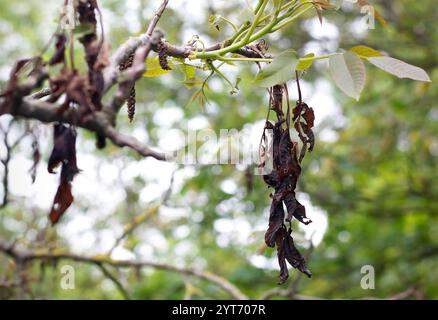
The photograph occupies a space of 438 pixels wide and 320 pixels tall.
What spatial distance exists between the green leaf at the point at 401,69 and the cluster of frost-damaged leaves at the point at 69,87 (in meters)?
0.65

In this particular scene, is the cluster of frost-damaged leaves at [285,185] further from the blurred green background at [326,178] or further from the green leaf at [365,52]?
the blurred green background at [326,178]

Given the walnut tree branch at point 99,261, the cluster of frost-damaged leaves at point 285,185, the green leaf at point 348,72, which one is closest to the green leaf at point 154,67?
the cluster of frost-damaged leaves at point 285,185

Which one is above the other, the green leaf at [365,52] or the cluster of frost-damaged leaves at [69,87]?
the green leaf at [365,52]

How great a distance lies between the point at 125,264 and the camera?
297cm

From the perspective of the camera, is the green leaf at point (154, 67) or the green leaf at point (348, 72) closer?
the green leaf at point (348, 72)

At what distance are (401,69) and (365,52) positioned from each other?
88 mm

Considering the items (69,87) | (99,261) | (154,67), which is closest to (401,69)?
(154,67)

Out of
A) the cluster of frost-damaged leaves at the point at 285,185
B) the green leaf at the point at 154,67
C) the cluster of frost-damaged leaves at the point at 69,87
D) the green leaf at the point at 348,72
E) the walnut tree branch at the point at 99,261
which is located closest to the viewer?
→ the cluster of frost-damaged leaves at the point at 69,87

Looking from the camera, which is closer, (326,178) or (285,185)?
(285,185)

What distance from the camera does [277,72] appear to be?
1.31 metres

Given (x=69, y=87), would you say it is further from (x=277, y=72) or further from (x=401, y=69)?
(x=401, y=69)

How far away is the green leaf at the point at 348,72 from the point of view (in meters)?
1.29

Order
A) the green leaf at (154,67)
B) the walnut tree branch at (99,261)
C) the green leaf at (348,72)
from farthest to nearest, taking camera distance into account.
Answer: the walnut tree branch at (99,261)
the green leaf at (154,67)
the green leaf at (348,72)
